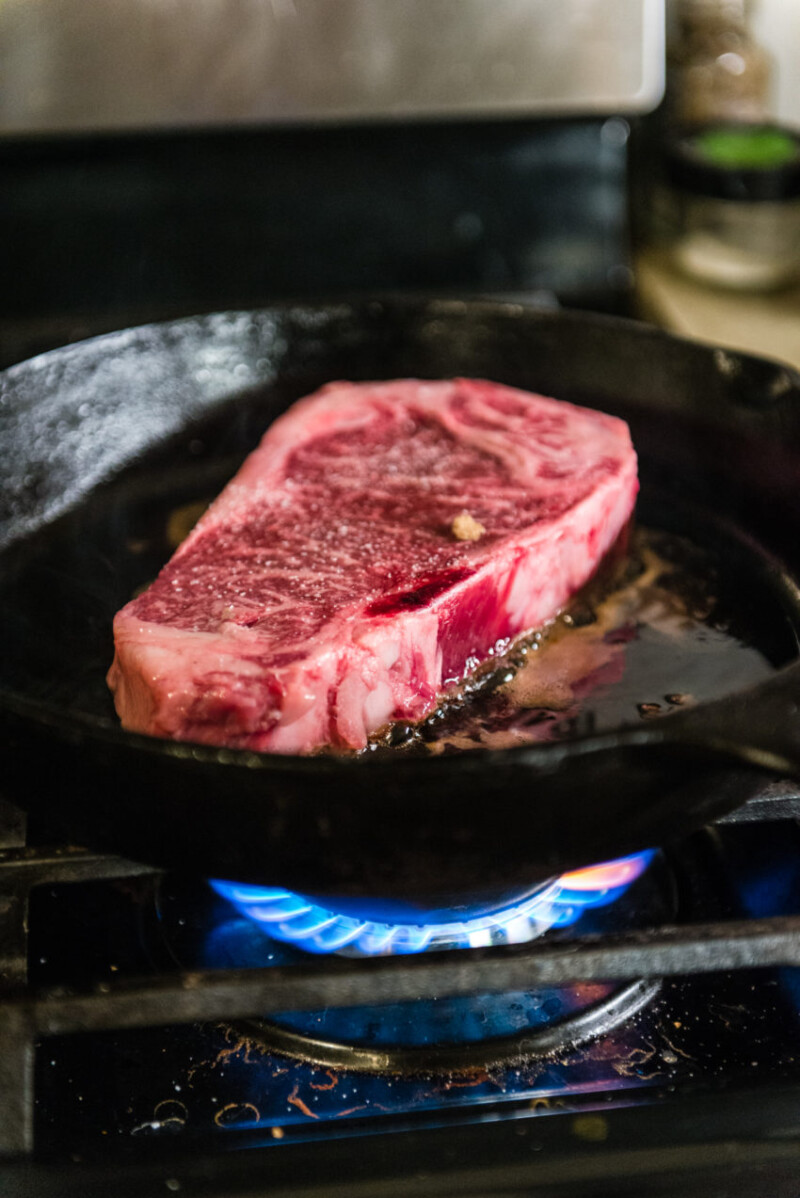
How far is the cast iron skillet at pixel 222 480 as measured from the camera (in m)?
0.71

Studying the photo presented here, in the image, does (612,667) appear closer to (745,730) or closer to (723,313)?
(745,730)

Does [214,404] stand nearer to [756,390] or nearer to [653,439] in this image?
[653,439]

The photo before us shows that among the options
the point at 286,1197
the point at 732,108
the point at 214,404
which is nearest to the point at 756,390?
the point at 214,404

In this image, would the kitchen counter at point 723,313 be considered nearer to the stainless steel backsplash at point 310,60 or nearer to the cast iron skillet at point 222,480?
the stainless steel backsplash at point 310,60

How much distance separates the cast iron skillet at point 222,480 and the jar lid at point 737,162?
0.67m

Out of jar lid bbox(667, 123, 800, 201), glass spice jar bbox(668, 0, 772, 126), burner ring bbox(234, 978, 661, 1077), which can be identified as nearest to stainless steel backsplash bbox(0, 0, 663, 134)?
jar lid bbox(667, 123, 800, 201)

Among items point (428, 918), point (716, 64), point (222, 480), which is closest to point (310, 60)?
point (222, 480)

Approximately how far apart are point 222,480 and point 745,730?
892mm

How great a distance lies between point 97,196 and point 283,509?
2.81 ft

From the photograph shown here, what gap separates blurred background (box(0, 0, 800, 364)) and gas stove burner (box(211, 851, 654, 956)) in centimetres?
83

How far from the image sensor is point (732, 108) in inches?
87.4

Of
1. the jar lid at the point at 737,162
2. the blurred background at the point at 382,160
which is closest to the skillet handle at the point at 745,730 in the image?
the blurred background at the point at 382,160

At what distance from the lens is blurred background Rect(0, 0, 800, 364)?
5.12 ft

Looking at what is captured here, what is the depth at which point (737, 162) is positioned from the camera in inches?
77.4
